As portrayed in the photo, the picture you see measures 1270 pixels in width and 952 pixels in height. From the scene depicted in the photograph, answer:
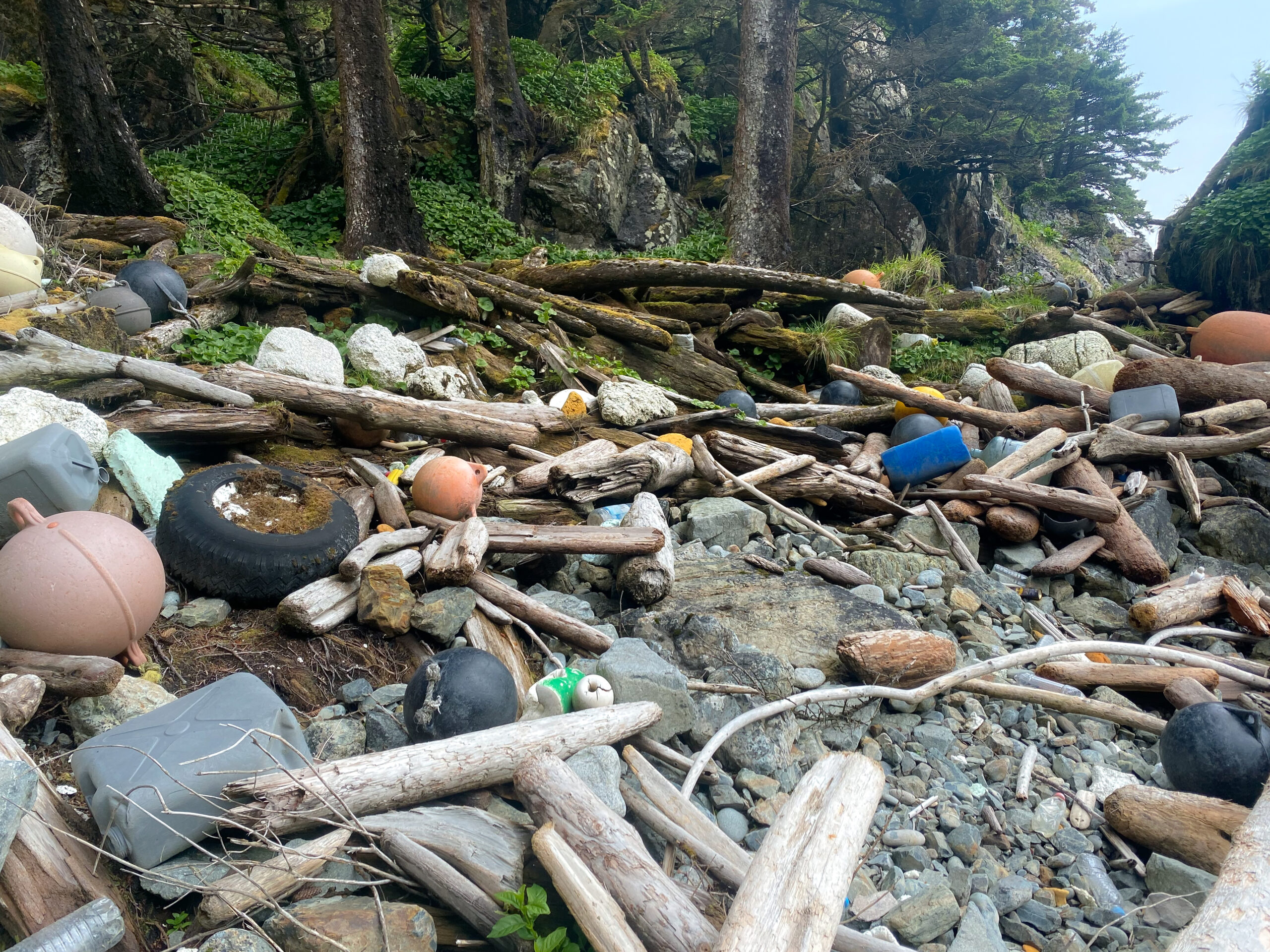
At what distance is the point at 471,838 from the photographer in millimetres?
2623

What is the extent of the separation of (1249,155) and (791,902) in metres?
17.8

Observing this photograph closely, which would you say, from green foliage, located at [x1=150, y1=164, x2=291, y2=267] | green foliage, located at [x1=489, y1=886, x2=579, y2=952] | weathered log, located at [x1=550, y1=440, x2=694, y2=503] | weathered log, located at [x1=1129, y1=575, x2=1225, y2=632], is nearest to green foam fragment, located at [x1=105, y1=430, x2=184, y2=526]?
weathered log, located at [x1=550, y1=440, x2=694, y2=503]

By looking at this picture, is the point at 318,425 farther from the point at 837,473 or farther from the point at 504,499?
the point at 837,473

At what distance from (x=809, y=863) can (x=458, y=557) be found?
8.80 feet

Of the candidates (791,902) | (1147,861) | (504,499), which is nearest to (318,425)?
(504,499)

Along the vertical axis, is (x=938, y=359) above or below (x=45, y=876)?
above

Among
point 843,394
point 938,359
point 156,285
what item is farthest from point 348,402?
point 938,359

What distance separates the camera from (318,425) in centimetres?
593

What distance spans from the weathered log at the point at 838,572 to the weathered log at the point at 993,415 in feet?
10.2

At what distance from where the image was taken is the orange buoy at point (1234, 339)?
9.27 meters

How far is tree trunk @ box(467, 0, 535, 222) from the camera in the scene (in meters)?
14.5

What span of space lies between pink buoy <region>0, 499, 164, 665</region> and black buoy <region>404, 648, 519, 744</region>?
49.8 inches

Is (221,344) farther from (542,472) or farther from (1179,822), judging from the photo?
(1179,822)

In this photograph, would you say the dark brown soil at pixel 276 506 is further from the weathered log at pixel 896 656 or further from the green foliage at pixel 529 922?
the weathered log at pixel 896 656
